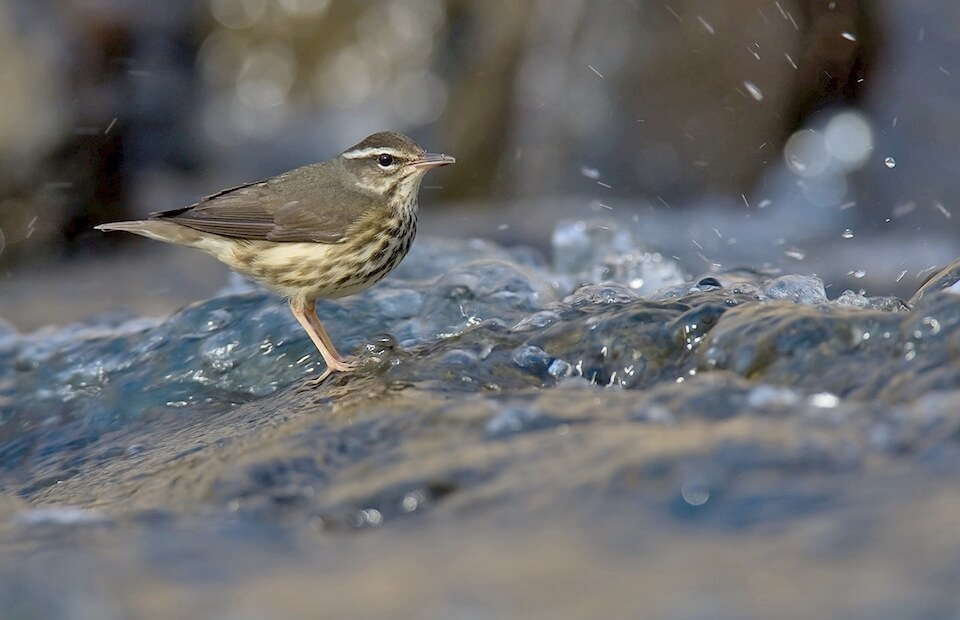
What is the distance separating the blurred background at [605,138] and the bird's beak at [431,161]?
3101 mm

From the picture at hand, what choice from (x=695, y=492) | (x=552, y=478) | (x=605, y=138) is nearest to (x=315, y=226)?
(x=552, y=478)

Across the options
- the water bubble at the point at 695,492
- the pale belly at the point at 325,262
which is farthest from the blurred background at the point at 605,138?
the water bubble at the point at 695,492

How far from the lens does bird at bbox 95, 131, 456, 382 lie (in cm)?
740

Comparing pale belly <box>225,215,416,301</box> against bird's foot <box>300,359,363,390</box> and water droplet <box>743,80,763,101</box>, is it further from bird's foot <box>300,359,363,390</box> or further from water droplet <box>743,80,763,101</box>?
water droplet <box>743,80,763,101</box>

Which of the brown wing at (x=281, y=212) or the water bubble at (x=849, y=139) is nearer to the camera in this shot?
the brown wing at (x=281, y=212)

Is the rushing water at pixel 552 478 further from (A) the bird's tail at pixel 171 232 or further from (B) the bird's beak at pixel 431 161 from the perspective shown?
(B) the bird's beak at pixel 431 161

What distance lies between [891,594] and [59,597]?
2.62 metres

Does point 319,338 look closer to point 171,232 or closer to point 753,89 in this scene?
point 171,232

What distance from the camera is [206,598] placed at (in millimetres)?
3795

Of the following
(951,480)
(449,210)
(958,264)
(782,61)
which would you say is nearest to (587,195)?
(449,210)

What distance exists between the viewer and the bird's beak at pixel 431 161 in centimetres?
748

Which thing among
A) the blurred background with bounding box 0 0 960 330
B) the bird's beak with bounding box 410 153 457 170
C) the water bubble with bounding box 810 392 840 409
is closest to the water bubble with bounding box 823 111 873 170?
the blurred background with bounding box 0 0 960 330

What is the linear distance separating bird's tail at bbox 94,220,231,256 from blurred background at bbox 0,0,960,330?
316 centimetres

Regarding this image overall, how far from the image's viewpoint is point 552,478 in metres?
4.16
